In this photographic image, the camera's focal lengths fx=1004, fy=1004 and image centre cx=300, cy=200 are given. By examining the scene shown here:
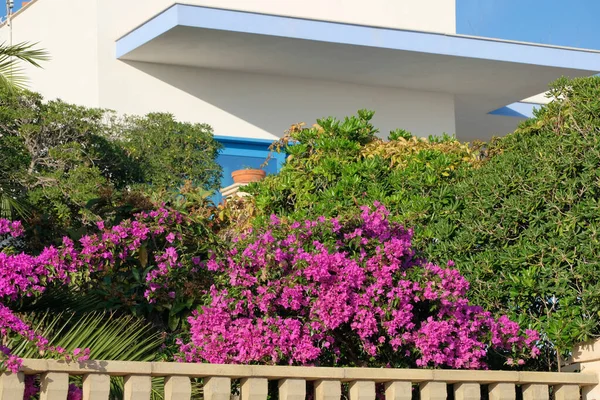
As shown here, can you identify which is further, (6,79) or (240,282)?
(6,79)

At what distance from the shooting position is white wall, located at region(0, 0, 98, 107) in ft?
54.2

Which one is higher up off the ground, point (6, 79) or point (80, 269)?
Result: point (6, 79)

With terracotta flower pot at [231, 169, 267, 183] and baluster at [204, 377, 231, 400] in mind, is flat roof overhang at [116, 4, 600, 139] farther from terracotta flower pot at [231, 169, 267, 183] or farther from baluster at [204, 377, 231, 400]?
baluster at [204, 377, 231, 400]

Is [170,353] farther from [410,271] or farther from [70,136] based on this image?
[70,136]

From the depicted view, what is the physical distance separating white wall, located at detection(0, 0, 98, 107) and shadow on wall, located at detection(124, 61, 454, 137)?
0.72 m

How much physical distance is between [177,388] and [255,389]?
460 mm

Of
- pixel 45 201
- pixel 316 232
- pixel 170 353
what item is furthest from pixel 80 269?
pixel 45 201

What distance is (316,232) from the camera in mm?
7199

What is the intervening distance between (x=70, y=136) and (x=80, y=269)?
6.59 m

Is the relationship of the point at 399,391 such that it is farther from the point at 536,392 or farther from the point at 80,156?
the point at 80,156

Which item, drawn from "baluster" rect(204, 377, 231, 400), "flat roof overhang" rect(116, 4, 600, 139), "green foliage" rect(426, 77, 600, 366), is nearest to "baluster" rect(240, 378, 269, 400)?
"baluster" rect(204, 377, 231, 400)

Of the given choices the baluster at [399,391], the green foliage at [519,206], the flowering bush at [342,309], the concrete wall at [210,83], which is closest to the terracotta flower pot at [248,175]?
the concrete wall at [210,83]

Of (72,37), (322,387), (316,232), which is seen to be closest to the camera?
(322,387)

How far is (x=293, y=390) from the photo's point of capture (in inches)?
230
